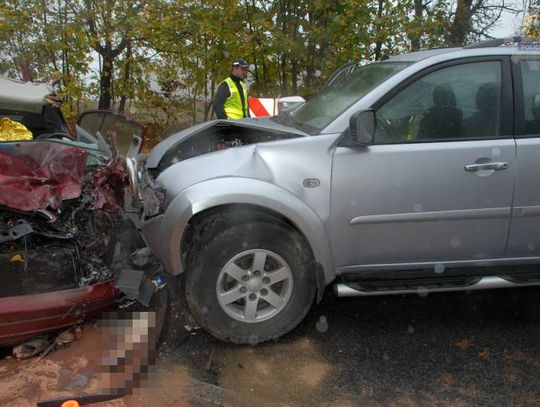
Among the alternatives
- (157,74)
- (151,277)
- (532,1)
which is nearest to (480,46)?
(151,277)

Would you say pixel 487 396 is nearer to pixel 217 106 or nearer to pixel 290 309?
pixel 290 309

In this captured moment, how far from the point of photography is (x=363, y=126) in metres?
3.31

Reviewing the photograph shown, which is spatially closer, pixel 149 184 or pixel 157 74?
pixel 149 184

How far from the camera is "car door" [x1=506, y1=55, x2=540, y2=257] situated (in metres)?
3.44

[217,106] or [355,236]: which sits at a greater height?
[217,106]

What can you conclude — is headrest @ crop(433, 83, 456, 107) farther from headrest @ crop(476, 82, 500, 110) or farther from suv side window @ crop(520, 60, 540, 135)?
suv side window @ crop(520, 60, 540, 135)

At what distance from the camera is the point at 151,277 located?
3.58m

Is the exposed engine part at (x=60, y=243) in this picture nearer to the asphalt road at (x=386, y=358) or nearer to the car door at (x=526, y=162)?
the asphalt road at (x=386, y=358)

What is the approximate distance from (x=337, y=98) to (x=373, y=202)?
996mm

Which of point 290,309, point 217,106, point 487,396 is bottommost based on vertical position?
point 487,396

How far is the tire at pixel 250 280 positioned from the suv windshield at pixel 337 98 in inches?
31.8

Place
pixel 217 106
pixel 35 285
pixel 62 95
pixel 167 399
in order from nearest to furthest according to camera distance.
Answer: pixel 167 399
pixel 35 285
pixel 217 106
pixel 62 95

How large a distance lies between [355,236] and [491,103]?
4.29 feet

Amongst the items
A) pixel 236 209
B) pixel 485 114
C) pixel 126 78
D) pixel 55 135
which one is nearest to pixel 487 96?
pixel 485 114
